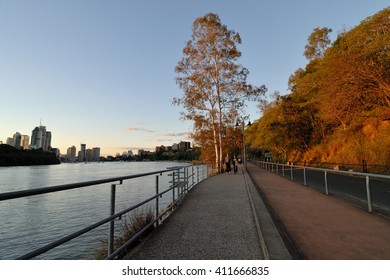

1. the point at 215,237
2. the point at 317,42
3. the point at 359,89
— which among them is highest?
the point at 317,42

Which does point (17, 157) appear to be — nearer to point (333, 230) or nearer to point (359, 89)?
point (359, 89)

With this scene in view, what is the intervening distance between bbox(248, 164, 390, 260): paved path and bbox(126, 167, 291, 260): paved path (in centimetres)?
39

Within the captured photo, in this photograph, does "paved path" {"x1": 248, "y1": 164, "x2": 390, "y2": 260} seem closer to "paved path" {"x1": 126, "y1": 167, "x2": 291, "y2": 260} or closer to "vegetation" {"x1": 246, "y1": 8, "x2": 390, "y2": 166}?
"paved path" {"x1": 126, "y1": 167, "x2": 291, "y2": 260}

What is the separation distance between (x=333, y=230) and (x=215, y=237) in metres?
2.31

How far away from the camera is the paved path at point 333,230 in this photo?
11.0ft

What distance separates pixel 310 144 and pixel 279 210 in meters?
29.6

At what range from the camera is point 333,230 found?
4352mm

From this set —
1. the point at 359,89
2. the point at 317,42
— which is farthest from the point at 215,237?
the point at 317,42

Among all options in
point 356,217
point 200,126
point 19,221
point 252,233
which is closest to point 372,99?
point 200,126

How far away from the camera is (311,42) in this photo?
3303 cm

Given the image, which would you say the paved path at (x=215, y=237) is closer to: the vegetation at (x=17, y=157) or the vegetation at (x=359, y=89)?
the vegetation at (x=359, y=89)

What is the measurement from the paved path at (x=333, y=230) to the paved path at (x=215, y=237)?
1.27 ft

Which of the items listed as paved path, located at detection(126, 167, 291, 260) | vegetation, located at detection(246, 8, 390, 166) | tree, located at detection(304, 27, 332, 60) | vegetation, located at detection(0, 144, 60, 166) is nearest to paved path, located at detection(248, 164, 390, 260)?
paved path, located at detection(126, 167, 291, 260)
